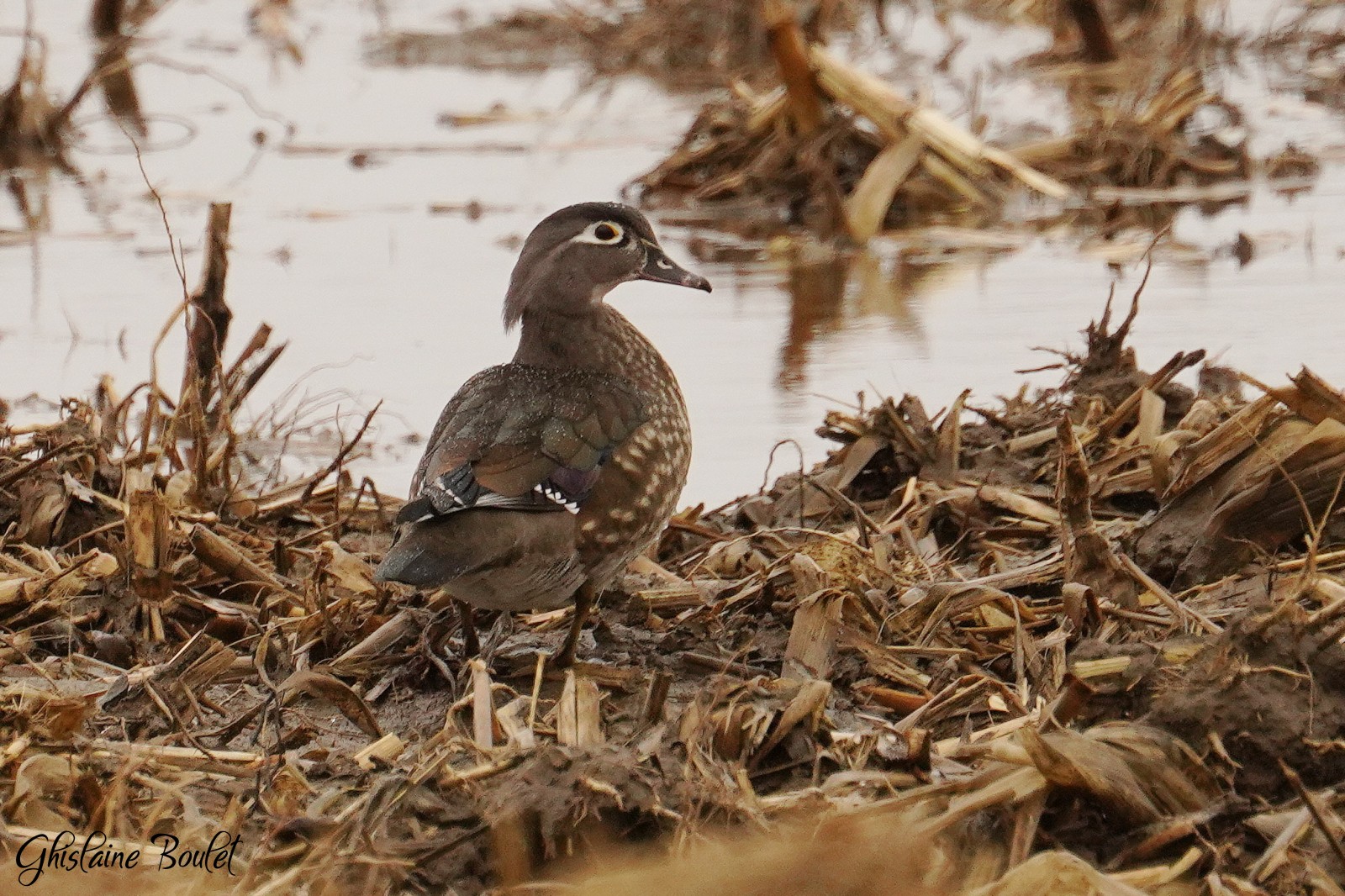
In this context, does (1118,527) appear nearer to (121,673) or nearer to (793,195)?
(121,673)

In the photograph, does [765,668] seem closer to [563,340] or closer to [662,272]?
[563,340]

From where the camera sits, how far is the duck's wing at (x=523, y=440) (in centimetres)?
422

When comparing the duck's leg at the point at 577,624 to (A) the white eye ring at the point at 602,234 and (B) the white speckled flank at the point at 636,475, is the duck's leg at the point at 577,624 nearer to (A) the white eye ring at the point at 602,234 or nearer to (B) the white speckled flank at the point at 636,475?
(B) the white speckled flank at the point at 636,475

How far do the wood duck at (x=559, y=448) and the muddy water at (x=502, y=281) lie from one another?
740 millimetres

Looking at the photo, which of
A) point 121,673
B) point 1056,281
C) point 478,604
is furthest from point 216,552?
A: point 1056,281

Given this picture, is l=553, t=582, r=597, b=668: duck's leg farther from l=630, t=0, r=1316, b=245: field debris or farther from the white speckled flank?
l=630, t=0, r=1316, b=245: field debris

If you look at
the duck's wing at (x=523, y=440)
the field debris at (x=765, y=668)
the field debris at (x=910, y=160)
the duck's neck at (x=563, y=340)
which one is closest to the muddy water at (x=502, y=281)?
the field debris at (x=910, y=160)

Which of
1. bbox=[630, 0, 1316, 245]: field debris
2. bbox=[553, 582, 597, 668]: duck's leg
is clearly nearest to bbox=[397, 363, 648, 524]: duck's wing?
bbox=[553, 582, 597, 668]: duck's leg

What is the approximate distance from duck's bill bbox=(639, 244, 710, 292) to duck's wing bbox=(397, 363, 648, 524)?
428 millimetres

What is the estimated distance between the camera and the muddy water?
6613 mm

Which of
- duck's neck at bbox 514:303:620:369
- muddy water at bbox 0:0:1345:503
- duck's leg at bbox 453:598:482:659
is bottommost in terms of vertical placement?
duck's leg at bbox 453:598:482:659

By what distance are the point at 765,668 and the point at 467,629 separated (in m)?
0.71

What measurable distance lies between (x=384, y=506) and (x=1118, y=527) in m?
2.03

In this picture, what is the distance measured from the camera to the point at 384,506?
18.0 ft
